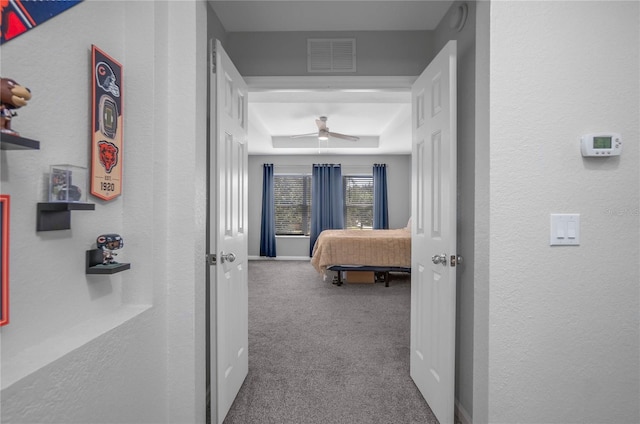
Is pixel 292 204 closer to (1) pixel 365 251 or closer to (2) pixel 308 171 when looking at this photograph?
(2) pixel 308 171

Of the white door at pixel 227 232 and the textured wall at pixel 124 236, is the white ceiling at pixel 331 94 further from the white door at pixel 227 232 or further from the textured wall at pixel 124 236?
the textured wall at pixel 124 236

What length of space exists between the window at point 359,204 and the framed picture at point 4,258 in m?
7.41

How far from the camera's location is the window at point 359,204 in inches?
320

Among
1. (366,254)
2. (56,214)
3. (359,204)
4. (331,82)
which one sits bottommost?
(366,254)

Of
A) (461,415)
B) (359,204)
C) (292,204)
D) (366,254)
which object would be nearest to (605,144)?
(461,415)

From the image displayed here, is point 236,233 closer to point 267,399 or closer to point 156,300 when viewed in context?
point 156,300

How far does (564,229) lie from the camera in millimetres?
1368

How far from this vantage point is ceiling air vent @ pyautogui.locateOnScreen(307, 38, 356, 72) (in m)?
2.34

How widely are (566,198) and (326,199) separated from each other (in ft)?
21.7

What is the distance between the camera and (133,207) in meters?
1.41

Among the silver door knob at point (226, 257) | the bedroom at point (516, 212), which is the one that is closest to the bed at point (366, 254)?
the silver door knob at point (226, 257)

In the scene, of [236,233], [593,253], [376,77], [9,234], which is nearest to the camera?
[9,234]

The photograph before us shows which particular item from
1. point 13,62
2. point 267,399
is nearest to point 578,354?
point 267,399

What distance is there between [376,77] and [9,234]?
2.15 meters
